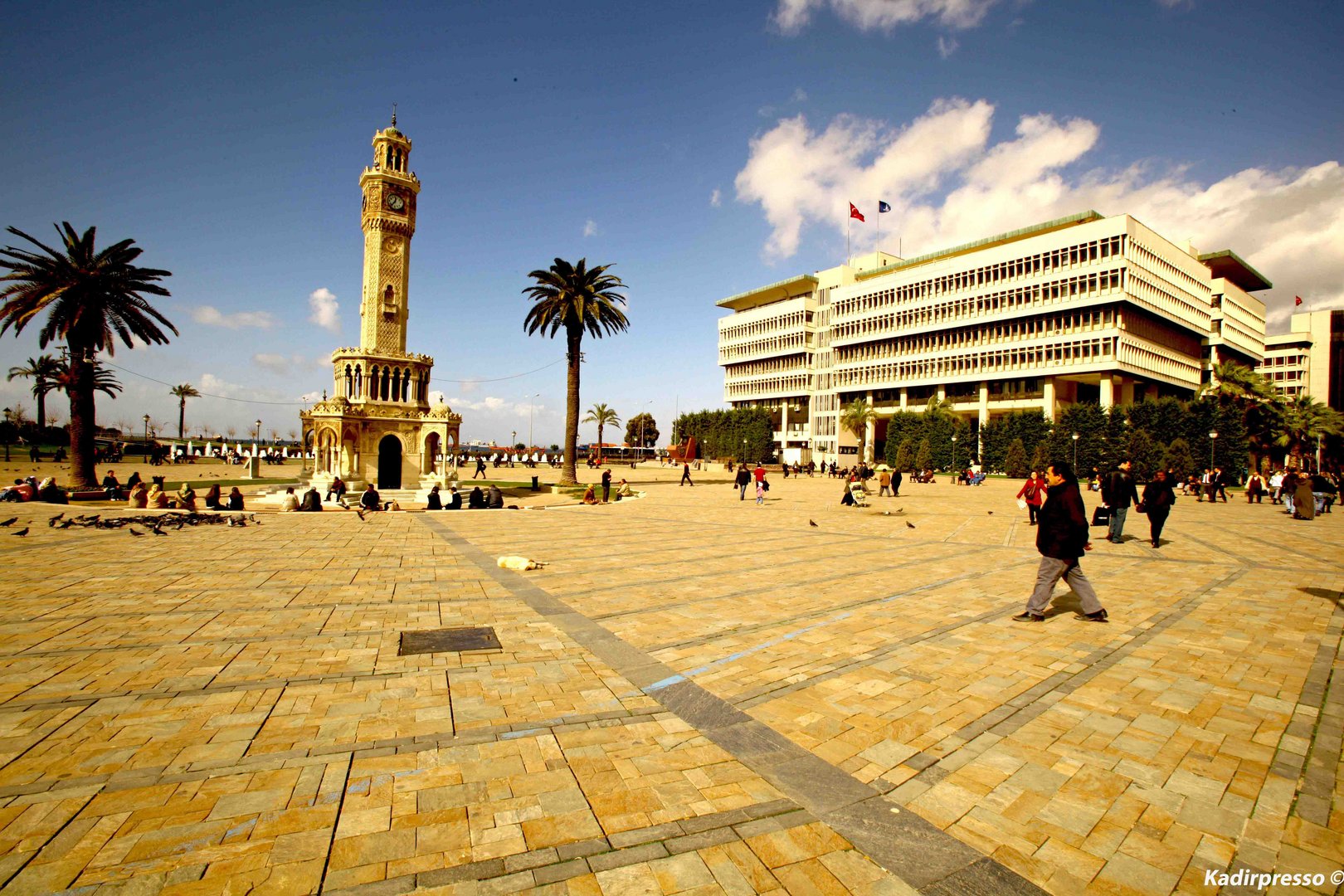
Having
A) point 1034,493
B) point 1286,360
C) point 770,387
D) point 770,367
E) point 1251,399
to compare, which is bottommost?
point 1034,493

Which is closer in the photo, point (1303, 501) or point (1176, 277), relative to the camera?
point (1303, 501)

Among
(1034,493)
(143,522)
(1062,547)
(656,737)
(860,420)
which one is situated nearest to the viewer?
(656,737)

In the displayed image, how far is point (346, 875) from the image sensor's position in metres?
2.87

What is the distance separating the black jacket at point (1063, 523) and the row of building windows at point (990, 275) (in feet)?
188

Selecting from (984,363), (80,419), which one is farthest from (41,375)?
(984,363)

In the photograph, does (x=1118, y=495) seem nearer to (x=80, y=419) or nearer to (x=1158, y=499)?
(x=1158, y=499)

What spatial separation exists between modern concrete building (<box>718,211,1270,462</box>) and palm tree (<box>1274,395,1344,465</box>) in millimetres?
10220

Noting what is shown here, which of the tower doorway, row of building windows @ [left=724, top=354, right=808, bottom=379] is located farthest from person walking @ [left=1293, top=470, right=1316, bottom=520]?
row of building windows @ [left=724, top=354, right=808, bottom=379]

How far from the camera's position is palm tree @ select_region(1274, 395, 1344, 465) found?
46.7 m

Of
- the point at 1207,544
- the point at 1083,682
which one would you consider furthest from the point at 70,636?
the point at 1207,544

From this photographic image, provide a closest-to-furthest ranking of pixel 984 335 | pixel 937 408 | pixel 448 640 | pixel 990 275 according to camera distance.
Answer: pixel 448 640
pixel 990 275
pixel 984 335
pixel 937 408

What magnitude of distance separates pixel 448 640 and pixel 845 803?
462cm

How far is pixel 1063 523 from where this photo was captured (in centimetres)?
751

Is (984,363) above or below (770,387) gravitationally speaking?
below
